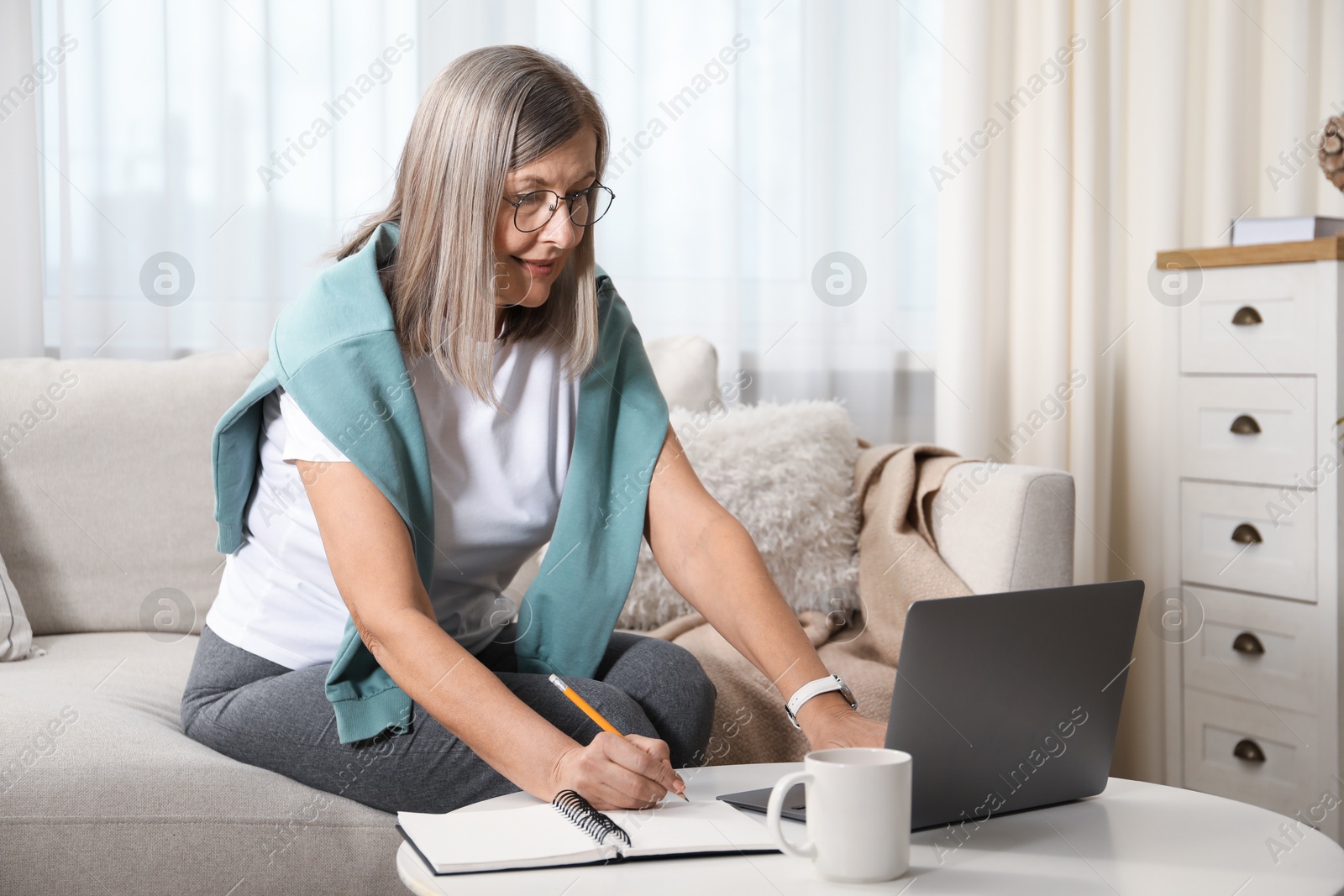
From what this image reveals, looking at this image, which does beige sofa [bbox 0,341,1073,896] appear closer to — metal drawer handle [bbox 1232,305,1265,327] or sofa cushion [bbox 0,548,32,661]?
sofa cushion [bbox 0,548,32,661]

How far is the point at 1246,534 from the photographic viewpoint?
1720 millimetres

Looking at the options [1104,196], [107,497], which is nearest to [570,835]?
[107,497]

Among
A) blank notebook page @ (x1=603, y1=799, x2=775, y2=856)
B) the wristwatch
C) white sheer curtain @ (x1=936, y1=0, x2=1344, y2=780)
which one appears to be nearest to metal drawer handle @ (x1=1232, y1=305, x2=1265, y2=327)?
white sheer curtain @ (x1=936, y1=0, x2=1344, y2=780)

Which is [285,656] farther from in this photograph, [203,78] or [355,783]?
[203,78]

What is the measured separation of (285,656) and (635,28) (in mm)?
1490

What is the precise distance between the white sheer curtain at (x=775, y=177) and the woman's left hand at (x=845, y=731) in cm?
136

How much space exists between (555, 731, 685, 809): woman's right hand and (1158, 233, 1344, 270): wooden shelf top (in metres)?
1.34

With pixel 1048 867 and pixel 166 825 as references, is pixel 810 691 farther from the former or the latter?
pixel 166 825

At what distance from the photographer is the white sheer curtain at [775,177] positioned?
7.01ft

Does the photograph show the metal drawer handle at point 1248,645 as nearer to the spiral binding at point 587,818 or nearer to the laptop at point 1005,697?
the laptop at point 1005,697

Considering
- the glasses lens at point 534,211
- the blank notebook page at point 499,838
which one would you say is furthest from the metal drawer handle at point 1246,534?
the blank notebook page at point 499,838

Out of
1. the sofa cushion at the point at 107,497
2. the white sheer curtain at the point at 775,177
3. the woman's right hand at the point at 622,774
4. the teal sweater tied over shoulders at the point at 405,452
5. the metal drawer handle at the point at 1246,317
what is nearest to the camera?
the woman's right hand at the point at 622,774

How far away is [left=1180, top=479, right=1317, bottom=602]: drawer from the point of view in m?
1.64

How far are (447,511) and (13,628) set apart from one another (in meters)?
0.75
